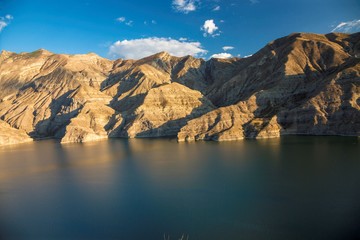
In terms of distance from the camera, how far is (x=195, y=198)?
51281 mm

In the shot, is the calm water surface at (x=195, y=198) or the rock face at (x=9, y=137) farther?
the rock face at (x=9, y=137)

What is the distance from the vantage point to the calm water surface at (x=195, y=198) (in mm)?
38719

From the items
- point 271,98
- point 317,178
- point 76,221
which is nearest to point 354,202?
point 317,178

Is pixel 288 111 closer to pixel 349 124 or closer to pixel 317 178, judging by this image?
pixel 349 124

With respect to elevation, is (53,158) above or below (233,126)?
below

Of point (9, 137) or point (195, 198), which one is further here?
point (9, 137)

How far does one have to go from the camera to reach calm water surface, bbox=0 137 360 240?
38.7 metres

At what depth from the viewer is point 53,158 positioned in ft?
364

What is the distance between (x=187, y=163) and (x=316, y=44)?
486 ft

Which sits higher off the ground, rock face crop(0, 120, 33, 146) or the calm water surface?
rock face crop(0, 120, 33, 146)

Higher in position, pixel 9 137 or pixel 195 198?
pixel 9 137

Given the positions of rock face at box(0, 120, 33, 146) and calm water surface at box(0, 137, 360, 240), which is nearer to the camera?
calm water surface at box(0, 137, 360, 240)

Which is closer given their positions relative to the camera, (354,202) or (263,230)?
Result: (263,230)

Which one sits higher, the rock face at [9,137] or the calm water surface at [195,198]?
the rock face at [9,137]
